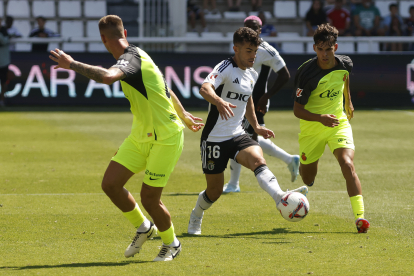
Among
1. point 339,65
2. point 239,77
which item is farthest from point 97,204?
point 339,65

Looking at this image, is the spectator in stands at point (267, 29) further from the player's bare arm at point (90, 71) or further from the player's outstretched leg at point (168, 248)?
the player's bare arm at point (90, 71)

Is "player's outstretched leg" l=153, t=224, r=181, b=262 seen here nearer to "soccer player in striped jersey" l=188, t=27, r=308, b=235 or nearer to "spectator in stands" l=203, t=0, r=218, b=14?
"soccer player in striped jersey" l=188, t=27, r=308, b=235

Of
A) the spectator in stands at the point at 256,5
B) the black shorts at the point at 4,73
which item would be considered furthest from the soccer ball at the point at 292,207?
the spectator in stands at the point at 256,5

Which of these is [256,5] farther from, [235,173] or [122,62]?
[122,62]

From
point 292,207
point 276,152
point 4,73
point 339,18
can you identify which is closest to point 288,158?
point 276,152

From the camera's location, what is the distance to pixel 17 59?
18.7 metres

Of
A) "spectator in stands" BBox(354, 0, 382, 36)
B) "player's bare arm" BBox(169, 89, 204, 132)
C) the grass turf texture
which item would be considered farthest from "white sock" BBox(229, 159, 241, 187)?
"spectator in stands" BBox(354, 0, 382, 36)

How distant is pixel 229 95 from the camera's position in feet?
20.9

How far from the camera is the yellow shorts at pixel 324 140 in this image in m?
6.88

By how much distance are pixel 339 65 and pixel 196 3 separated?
19199mm

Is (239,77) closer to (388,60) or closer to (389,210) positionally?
(389,210)

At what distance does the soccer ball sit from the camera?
561 cm

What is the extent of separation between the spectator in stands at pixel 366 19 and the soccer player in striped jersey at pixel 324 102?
17125 millimetres

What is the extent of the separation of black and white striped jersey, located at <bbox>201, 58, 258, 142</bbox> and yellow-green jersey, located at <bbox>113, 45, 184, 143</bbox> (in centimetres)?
104
